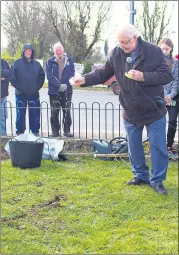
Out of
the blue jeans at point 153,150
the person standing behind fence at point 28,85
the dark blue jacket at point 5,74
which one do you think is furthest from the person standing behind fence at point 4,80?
the blue jeans at point 153,150

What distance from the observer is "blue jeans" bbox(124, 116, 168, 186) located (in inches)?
190

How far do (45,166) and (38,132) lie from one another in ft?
5.25

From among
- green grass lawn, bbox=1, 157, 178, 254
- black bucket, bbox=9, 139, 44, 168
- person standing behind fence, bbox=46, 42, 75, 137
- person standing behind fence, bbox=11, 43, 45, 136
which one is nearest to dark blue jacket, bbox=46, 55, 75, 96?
person standing behind fence, bbox=46, 42, 75, 137

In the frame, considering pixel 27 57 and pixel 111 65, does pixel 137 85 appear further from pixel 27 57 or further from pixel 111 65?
pixel 27 57

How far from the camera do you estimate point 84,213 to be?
168 inches

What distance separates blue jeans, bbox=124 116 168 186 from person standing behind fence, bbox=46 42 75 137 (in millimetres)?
2432

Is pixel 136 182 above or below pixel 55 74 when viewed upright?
below

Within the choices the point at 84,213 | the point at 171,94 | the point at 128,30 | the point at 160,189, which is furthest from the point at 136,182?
the point at 128,30

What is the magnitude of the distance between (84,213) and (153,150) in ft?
3.88

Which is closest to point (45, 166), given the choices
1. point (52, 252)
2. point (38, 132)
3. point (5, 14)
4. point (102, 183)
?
point (102, 183)

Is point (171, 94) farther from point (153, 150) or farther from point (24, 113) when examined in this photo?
point (24, 113)

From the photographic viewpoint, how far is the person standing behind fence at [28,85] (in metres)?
7.25

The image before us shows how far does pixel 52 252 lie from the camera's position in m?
3.43

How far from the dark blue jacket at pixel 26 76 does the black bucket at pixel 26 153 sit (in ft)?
5.34
